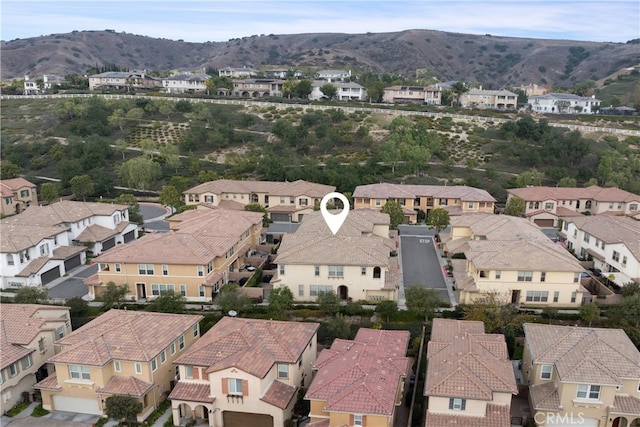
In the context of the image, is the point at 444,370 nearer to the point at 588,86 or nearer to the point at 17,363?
the point at 17,363

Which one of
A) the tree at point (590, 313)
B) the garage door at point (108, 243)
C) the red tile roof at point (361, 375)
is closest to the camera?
the red tile roof at point (361, 375)

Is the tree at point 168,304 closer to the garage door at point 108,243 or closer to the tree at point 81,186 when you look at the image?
the garage door at point 108,243

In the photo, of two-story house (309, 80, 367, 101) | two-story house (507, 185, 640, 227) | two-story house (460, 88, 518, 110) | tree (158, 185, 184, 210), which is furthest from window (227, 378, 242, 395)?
two-story house (460, 88, 518, 110)

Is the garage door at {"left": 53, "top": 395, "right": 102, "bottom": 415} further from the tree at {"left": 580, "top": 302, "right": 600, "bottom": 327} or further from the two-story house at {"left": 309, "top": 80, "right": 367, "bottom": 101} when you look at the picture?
the two-story house at {"left": 309, "top": 80, "right": 367, "bottom": 101}

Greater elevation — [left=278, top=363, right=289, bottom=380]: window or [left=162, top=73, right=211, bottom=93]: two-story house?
[left=162, top=73, right=211, bottom=93]: two-story house

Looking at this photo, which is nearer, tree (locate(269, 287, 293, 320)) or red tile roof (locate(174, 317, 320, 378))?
red tile roof (locate(174, 317, 320, 378))

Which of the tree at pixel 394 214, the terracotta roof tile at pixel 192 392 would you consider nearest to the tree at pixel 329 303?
the terracotta roof tile at pixel 192 392

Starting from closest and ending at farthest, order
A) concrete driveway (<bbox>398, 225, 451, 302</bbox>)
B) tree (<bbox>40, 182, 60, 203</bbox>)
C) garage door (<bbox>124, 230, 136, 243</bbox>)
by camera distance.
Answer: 1. concrete driveway (<bbox>398, 225, 451, 302</bbox>)
2. garage door (<bbox>124, 230, 136, 243</bbox>)
3. tree (<bbox>40, 182, 60, 203</bbox>)

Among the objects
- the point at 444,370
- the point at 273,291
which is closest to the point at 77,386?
the point at 273,291
